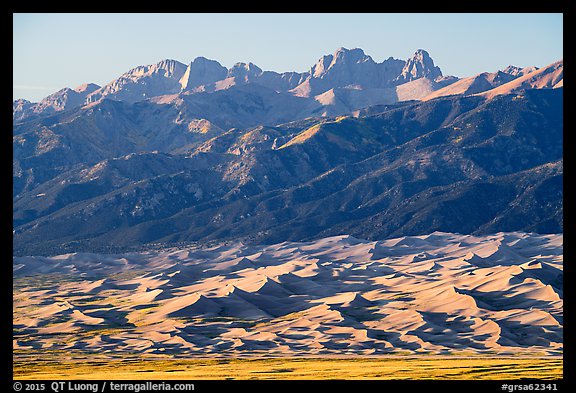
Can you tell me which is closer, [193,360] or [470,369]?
[470,369]

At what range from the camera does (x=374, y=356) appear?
193m
